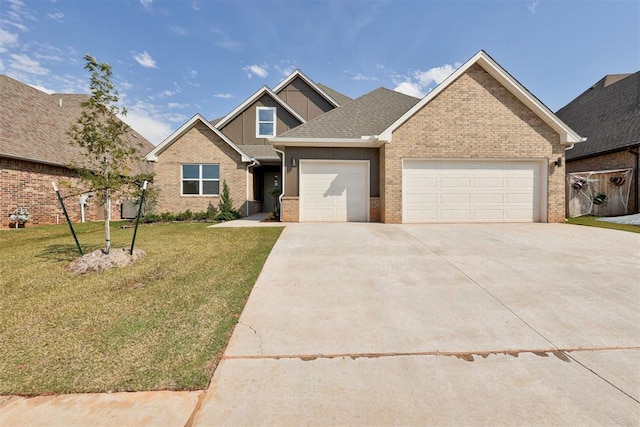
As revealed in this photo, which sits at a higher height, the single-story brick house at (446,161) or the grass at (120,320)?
the single-story brick house at (446,161)

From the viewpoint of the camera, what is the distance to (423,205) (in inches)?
411

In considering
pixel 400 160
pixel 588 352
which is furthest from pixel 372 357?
pixel 400 160

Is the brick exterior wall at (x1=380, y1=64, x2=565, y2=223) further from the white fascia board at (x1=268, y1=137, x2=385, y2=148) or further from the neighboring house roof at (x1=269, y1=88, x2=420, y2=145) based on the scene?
the neighboring house roof at (x1=269, y1=88, x2=420, y2=145)

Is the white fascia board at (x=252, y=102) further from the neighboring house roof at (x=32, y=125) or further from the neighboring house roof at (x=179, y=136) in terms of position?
the neighboring house roof at (x=32, y=125)

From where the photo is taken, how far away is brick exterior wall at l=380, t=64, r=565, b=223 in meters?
10.2

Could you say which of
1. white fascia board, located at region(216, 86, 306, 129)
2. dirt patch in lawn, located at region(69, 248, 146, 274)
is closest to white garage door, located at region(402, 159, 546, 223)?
dirt patch in lawn, located at region(69, 248, 146, 274)

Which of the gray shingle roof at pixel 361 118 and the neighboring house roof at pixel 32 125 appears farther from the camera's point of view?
the neighboring house roof at pixel 32 125

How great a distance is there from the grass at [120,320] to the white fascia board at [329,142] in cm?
592

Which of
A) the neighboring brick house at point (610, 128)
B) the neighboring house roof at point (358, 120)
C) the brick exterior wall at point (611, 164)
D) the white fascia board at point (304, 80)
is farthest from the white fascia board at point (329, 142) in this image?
the neighboring brick house at point (610, 128)

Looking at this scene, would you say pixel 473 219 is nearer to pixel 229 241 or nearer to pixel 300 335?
pixel 229 241

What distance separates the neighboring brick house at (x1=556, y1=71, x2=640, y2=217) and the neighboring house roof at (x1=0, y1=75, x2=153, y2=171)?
23634mm

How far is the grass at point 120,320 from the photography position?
83.8 inches

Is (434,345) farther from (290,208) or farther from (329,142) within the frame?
(329,142)

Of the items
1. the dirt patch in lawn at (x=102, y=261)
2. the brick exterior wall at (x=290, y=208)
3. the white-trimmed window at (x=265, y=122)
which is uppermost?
the white-trimmed window at (x=265, y=122)
